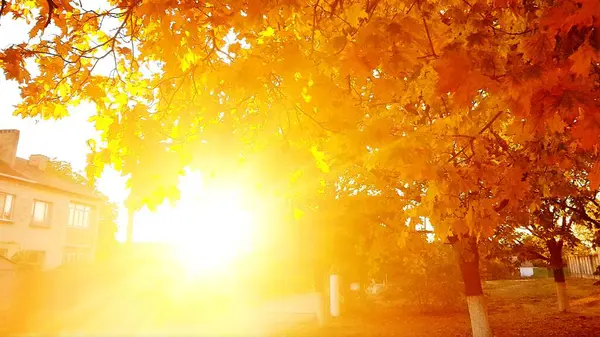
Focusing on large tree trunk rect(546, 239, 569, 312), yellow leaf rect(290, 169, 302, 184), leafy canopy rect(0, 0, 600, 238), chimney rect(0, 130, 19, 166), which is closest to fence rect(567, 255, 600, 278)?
large tree trunk rect(546, 239, 569, 312)

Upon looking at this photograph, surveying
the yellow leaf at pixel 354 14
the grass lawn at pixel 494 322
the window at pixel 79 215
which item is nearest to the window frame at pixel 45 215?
the window at pixel 79 215

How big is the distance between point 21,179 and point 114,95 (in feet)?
74.2

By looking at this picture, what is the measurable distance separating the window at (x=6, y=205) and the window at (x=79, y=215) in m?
5.03

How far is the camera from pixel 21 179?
78.3 feet

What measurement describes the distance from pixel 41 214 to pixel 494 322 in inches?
1001

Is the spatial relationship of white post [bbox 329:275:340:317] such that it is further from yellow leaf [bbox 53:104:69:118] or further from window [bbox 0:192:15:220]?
window [bbox 0:192:15:220]

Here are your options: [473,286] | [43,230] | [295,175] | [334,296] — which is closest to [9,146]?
[43,230]

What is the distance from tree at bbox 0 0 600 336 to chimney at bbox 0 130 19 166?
2492cm

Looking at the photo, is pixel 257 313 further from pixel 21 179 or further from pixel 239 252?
pixel 21 179

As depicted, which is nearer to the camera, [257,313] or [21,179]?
[257,313]

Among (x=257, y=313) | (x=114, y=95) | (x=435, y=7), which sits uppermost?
(x=435, y=7)

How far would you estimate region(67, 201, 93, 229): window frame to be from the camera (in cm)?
2844

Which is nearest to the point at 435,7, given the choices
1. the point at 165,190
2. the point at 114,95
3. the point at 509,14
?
the point at 509,14

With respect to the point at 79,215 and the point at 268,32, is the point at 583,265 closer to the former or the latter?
the point at 268,32
